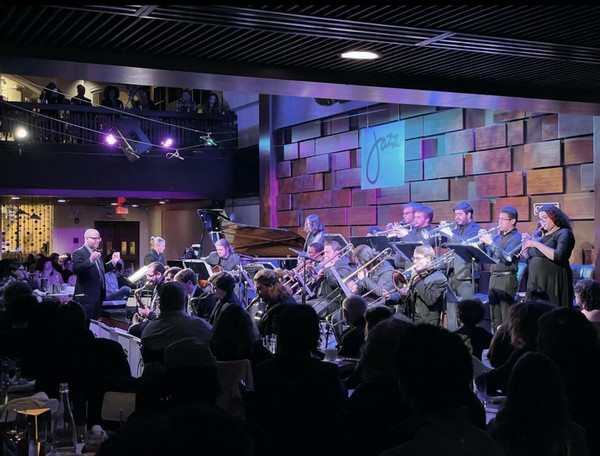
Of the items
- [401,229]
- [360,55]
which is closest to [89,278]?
[401,229]

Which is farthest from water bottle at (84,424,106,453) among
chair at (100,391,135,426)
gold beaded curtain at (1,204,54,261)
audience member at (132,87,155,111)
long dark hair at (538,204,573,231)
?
gold beaded curtain at (1,204,54,261)

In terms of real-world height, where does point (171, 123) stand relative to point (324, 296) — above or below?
above

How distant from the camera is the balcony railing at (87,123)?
1417 cm

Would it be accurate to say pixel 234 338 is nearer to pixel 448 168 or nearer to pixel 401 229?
pixel 401 229

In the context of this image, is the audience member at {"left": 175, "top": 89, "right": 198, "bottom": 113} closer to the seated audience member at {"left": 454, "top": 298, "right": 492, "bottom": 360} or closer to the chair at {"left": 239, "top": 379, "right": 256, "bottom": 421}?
the seated audience member at {"left": 454, "top": 298, "right": 492, "bottom": 360}

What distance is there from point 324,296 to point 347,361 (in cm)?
430

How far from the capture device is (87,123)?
14.7 metres

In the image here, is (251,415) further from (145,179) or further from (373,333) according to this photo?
(145,179)

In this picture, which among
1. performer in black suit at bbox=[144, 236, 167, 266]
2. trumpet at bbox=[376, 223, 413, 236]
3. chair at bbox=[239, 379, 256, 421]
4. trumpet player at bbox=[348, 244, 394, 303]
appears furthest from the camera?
performer in black suit at bbox=[144, 236, 167, 266]

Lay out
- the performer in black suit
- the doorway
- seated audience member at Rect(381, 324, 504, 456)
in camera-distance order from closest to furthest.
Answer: seated audience member at Rect(381, 324, 504, 456)
the performer in black suit
the doorway

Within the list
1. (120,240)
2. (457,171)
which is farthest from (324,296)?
(120,240)

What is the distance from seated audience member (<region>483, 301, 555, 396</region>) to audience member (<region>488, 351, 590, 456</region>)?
1.49 metres

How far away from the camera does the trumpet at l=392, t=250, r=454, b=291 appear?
24.4 feet

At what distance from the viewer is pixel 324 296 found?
8.96m
